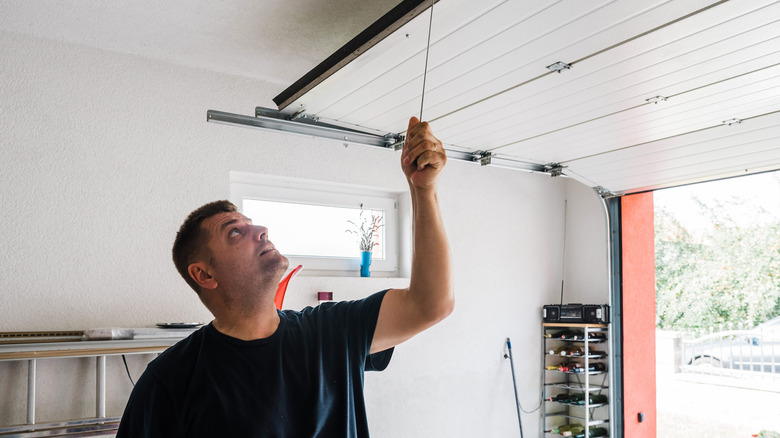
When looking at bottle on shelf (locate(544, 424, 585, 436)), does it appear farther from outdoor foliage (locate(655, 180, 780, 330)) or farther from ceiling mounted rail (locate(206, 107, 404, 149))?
outdoor foliage (locate(655, 180, 780, 330))

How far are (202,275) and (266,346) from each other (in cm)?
30

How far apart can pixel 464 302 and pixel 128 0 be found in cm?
333

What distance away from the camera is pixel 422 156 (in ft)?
4.16

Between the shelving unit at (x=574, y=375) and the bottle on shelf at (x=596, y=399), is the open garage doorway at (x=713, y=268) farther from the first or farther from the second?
the bottle on shelf at (x=596, y=399)

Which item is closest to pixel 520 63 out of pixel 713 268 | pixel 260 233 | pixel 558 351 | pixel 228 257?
pixel 260 233

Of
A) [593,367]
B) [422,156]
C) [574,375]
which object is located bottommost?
[574,375]

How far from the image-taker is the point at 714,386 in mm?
8766

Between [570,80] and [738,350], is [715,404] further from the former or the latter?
[570,80]

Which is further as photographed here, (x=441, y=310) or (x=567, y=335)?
(x=567, y=335)

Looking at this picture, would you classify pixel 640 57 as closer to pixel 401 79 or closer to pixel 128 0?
pixel 401 79

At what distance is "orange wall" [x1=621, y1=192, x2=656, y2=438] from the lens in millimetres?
5465

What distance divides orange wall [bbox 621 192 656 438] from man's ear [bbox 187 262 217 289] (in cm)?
456

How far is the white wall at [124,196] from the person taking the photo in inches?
128

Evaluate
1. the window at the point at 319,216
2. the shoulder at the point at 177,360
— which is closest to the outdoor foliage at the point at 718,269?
the window at the point at 319,216
